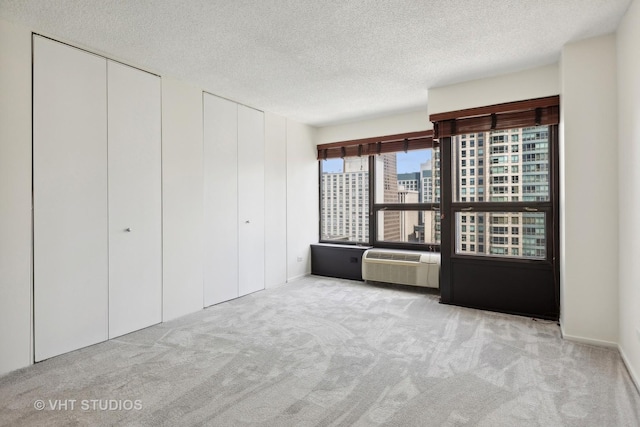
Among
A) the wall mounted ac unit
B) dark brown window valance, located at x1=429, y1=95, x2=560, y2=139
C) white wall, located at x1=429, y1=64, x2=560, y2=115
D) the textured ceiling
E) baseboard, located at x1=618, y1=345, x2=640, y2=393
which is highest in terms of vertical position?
the textured ceiling

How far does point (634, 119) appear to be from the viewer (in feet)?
7.62

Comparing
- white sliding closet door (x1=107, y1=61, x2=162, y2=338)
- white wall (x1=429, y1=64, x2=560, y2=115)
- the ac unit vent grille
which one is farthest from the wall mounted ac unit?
white sliding closet door (x1=107, y1=61, x2=162, y2=338)

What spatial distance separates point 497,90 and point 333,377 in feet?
11.2

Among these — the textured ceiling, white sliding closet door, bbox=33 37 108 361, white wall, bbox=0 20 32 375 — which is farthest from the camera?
white sliding closet door, bbox=33 37 108 361

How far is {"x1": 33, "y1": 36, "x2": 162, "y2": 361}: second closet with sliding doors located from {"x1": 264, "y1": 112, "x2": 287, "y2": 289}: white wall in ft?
5.57

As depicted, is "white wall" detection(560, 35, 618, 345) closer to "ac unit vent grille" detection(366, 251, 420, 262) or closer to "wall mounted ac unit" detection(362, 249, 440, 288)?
"wall mounted ac unit" detection(362, 249, 440, 288)

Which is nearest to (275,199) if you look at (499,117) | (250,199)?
(250,199)

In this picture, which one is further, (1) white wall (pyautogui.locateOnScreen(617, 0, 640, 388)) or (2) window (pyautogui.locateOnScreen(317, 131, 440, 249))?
(2) window (pyautogui.locateOnScreen(317, 131, 440, 249))

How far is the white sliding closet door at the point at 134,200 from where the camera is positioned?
3109 mm

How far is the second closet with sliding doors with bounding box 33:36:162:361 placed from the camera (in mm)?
2668

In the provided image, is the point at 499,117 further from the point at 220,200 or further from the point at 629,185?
the point at 220,200

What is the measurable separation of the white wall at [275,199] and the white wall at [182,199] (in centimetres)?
117

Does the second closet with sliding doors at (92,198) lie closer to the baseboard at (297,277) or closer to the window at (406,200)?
the baseboard at (297,277)

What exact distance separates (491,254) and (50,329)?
439 cm
